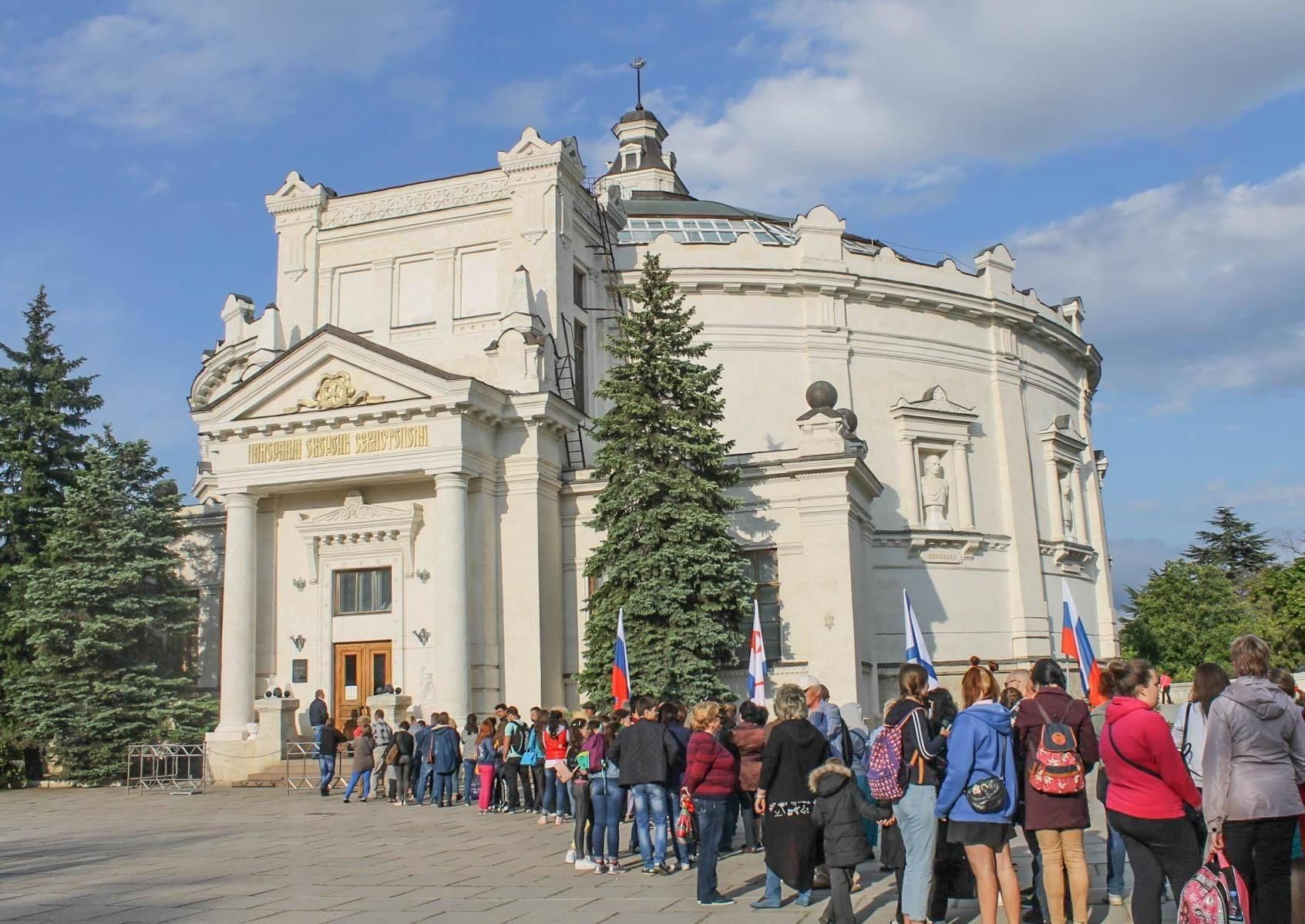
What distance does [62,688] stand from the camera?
27844mm

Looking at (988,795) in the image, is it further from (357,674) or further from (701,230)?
(701,230)

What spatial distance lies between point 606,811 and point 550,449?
636 inches

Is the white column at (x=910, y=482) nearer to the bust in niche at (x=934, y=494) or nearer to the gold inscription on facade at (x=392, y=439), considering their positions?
the bust in niche at (x=934, y=494)

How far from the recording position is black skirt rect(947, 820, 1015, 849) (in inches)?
339

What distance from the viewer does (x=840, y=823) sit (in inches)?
379

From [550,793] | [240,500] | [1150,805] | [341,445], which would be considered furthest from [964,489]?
[1150,805]

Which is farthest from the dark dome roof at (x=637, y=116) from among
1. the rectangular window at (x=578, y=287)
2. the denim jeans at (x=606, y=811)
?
the denim jeans at (x=606, y=811)

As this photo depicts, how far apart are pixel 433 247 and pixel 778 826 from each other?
24.7 metres

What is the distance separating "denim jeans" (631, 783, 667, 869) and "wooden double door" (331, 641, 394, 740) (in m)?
15.7

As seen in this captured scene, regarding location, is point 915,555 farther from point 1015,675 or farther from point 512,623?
point 1015,675

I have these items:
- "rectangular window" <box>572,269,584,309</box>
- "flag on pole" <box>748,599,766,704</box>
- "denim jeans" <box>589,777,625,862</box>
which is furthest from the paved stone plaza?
"rectangular window" <box>572,269,584,309</box>

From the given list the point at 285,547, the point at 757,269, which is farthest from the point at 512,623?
the point at 757,269

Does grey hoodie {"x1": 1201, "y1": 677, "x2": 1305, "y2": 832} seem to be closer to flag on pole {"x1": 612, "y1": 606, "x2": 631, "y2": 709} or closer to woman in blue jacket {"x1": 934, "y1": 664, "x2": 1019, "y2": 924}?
woman in blue jacket {"x1": 934, "y1": 664, "x2": 1019, "y2": 924}

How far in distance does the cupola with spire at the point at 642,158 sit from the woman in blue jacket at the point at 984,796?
46584 millimetres
